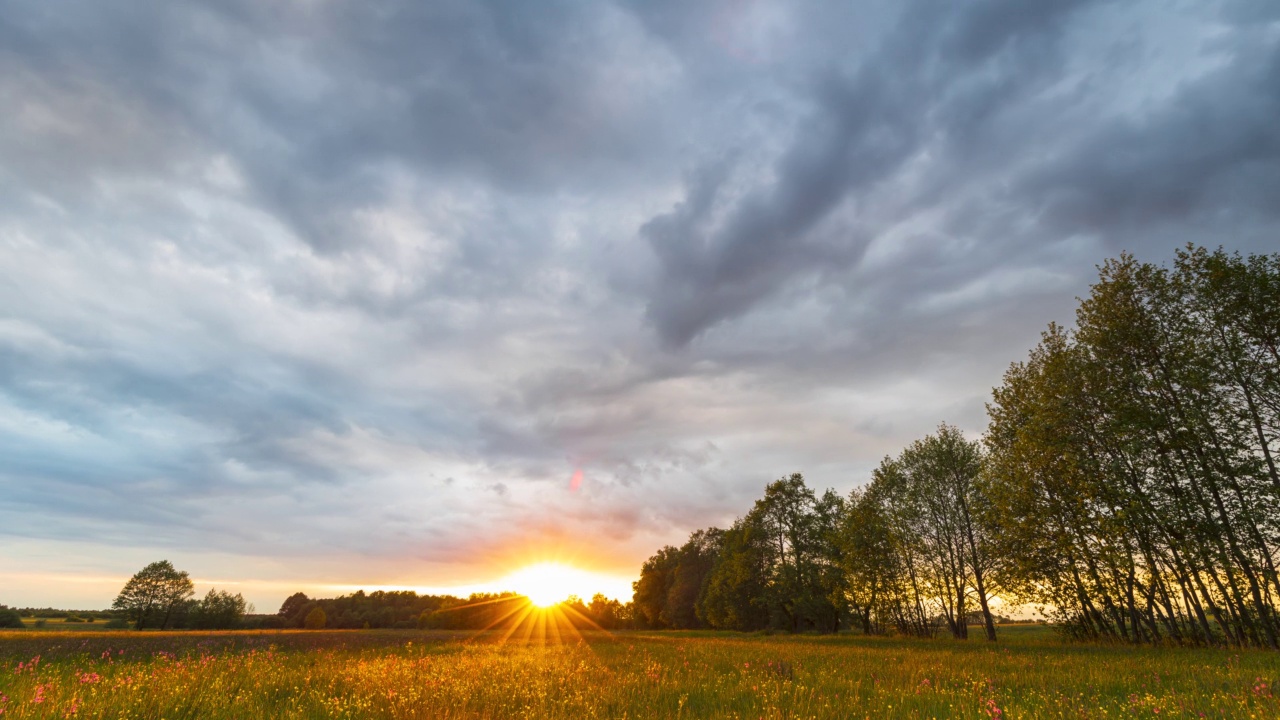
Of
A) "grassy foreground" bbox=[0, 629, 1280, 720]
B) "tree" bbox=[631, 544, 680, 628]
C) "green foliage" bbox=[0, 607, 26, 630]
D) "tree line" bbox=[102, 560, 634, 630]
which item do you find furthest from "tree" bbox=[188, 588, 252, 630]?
"grassy foreground" bbox=[0, 629, 1280, 720]

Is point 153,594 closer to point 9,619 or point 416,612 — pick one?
point 9,619

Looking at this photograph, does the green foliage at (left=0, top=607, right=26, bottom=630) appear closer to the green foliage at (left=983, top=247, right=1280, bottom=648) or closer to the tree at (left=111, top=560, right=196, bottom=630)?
the tree at (left=111, top=560, right=196, bottom=630)

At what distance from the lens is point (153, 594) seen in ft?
241

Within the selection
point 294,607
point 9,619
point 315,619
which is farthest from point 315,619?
point 9,619

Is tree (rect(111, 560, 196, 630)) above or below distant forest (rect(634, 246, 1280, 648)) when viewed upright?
below

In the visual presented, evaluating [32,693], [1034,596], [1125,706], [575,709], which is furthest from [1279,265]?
[32,693]

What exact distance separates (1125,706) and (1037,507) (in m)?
22.6

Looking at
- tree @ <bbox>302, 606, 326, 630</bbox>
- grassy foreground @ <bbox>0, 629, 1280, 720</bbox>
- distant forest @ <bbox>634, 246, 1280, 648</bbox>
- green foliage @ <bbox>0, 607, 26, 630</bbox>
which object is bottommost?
tree @ <bbox>302, 606, 326, 630</bbox>

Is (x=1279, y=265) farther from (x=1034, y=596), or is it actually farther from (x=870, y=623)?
(x=870, y=623)

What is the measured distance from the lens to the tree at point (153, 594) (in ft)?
235

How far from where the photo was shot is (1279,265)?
19969 mm

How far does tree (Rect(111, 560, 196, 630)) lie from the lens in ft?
235

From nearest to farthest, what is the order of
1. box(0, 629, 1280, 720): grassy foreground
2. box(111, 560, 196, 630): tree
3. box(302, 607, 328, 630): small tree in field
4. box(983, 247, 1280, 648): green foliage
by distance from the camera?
box(0, 629, 1280, 720): grassy foreground, box(983, 247, 1280, 648): green foliage, box(111, 560, 196, 630): tree, box(302, 607, 328, 630): small tree in field

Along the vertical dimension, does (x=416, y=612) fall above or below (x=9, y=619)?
below
